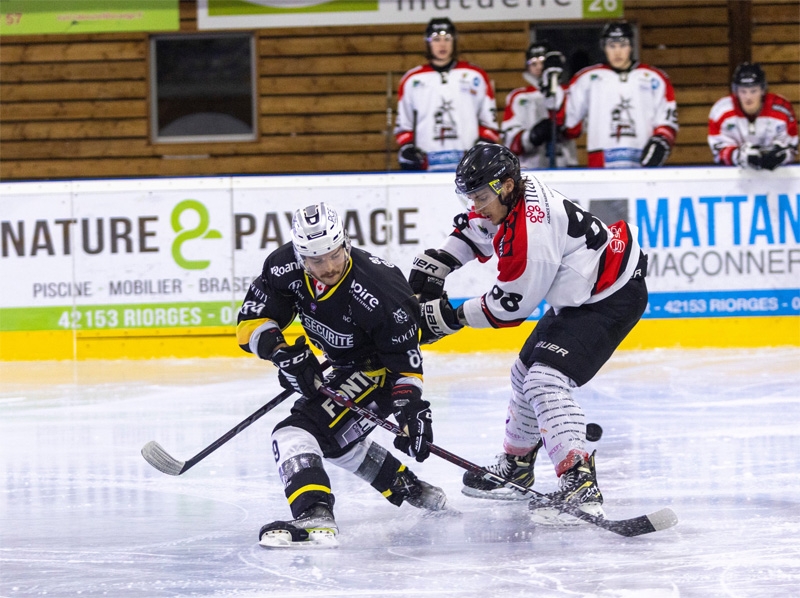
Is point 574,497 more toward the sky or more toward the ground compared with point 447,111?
more toward the ground

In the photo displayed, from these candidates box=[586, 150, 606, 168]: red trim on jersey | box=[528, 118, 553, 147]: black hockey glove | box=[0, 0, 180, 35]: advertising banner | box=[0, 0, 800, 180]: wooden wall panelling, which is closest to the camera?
box=[586, 150, 606, 168]: red trim on jersey

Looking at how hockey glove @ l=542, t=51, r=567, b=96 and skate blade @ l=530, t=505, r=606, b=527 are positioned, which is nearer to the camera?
skate blade @ l=530, t=505, r=606, b=527

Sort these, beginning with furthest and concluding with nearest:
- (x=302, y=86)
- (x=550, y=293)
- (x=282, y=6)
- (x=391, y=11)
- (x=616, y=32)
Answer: (x=302, y=86) → (x=282, y=6) → (x=391, y=11) → (x=616, y=32) → (x=550, y=293)

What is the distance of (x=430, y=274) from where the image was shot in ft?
12.6

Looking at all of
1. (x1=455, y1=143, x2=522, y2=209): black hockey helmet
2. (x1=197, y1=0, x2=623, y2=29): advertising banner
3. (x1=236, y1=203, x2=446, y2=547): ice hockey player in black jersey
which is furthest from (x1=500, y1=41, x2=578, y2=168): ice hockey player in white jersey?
(x1=236, y1=203, x2=446, y2=547): ice hockey player in black jersey

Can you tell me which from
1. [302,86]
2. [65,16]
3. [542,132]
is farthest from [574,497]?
[65,16]

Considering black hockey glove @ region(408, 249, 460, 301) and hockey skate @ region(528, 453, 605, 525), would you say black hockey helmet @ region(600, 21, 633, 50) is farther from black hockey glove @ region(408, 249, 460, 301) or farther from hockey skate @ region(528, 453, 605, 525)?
hockey skate @ region(528, 453, 605, 525)

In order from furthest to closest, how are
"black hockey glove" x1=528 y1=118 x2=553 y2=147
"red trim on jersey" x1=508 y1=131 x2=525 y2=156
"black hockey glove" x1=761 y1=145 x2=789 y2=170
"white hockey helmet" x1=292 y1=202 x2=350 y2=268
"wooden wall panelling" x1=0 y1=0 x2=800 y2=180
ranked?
1. "wooden wall panelling" x1=0 y1=0 x2=800 y2=180
2. "red trim on jersey" x1=508 y1=131 x2=525 y2=156
3. "black hockey glove" x1=528 y1=118 x2=553 y2=147
4. "black hockey glove" x1=761 y1=145 x2=789 y2=170
5. "white hockey helmet" x1=292 y1=202 x2=350 y2=268

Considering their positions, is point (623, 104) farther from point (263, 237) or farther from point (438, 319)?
point (438, 319)

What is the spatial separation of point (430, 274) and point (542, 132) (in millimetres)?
3915

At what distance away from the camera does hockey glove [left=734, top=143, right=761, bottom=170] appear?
23.1ft

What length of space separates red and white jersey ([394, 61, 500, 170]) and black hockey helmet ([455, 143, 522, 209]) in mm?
3978

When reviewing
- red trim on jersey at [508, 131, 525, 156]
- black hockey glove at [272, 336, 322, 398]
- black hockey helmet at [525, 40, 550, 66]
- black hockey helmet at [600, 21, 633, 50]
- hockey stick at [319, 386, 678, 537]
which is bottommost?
hockey stick at [319, 386, 678, 537]

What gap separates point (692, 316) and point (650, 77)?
5.18ft
